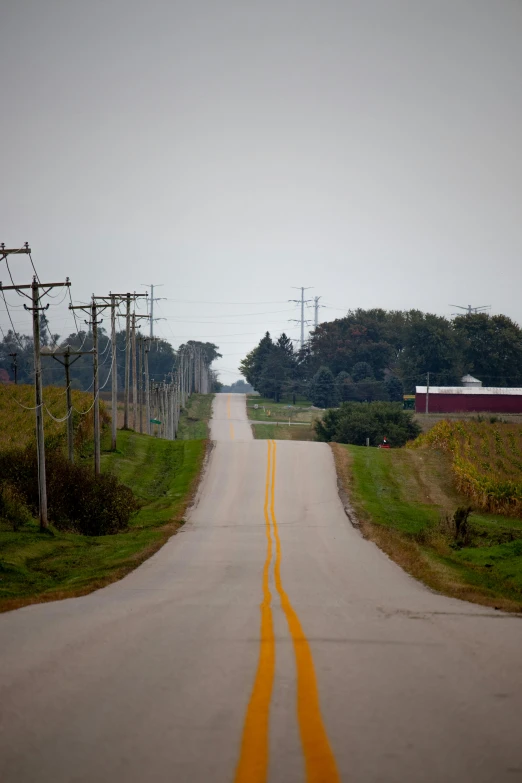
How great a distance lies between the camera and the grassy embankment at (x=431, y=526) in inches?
674

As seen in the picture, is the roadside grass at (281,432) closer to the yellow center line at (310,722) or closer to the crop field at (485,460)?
the crop field at (485,460)

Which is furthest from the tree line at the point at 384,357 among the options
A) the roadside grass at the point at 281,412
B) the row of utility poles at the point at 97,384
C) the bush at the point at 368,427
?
the bush at the point at 368,427

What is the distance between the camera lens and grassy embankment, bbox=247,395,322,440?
91.9m

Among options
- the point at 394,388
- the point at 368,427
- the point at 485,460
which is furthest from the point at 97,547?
the point at 394,388

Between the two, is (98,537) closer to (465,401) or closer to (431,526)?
(431,526)

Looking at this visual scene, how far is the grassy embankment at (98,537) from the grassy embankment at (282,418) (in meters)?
35.2

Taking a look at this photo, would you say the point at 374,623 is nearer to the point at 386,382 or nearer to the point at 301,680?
the point at 301,680

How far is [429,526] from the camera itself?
30.4 m

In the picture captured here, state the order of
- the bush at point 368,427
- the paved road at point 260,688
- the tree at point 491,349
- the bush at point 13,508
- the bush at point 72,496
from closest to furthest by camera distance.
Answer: the paved road at point 260,688 → the bush at point 13,508 → the bush at point 72,496 → the bush at point 368,427 → the tree at point 491,349

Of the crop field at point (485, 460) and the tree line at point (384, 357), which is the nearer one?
the crop field at point (485, 460)

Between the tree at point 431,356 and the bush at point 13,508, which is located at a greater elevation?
the tree at point 431,356

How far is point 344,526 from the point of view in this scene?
29703 mm

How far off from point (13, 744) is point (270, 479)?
36248 mm

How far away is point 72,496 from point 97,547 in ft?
20.4
